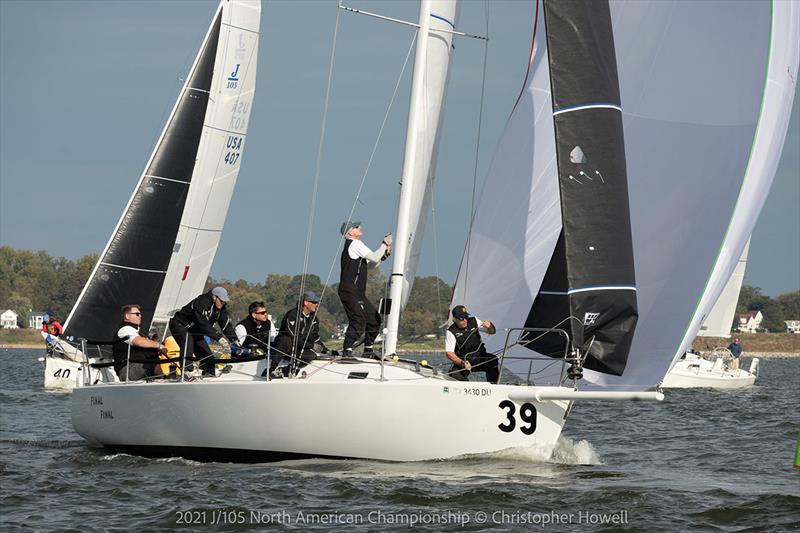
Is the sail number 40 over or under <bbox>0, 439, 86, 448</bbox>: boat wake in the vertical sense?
over

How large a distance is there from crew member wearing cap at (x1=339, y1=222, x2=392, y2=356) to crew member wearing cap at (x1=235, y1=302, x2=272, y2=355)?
0.93 metres

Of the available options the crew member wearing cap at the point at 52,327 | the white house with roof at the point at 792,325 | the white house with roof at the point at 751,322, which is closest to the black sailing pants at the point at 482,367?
the crew member wearing cap at the point at 52,327

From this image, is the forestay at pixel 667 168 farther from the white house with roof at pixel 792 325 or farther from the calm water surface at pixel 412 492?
the white house with roof at pixel 792 325

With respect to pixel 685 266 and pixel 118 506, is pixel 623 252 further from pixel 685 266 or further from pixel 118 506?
pixel 118 506

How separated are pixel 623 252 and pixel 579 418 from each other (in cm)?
828

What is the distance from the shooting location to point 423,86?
12.7m

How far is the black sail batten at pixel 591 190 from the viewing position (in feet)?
37.1

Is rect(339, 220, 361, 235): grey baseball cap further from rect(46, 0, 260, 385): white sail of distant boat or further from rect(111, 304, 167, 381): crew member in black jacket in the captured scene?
rect(46, 0, 260, 385): white sail of distant boat

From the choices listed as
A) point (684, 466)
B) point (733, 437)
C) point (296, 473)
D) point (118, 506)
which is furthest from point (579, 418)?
point (118, 506)

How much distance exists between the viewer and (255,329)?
13.0 metres

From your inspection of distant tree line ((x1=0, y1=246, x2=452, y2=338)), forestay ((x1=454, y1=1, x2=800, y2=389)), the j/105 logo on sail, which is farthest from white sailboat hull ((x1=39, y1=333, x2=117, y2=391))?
distant tree line ((x1=0, y1=246, x2=452, y2=338))

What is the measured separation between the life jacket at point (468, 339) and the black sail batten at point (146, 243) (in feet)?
35.4

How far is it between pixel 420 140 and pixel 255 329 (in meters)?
2.75

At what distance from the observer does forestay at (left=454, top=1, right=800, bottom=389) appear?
1195 centimetres
